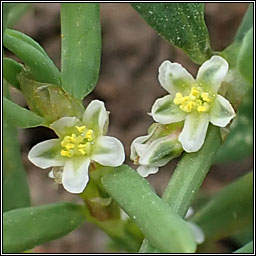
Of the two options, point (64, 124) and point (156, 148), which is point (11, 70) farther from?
point (156, 148)

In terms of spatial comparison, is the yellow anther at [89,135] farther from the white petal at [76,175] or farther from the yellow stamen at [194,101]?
the yellow stamen at [194,101]

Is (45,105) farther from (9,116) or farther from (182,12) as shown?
(182,12)

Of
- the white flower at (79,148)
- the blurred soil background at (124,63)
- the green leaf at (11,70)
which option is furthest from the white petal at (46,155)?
the blurred soil background at (124,63)

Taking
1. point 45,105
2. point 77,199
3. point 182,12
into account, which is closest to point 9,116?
point 45,105

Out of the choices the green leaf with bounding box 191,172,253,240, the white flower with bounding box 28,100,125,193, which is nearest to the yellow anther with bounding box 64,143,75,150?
the white flower with bounding box 28,100,125,193

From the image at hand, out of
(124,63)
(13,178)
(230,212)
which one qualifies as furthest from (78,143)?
(124,63)

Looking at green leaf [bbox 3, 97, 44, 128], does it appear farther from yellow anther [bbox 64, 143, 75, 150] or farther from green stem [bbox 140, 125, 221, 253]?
green stem [bbox 140, 125, 221, 253]
